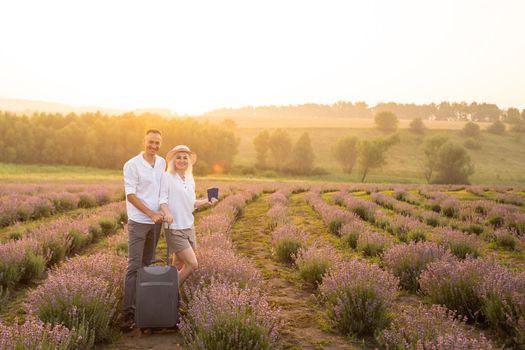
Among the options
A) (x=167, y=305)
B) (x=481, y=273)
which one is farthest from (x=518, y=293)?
(x=167, y=305)

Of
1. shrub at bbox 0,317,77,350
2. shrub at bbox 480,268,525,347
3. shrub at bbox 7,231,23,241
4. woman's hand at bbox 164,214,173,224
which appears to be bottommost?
shrub at bbox 7,231,23,241

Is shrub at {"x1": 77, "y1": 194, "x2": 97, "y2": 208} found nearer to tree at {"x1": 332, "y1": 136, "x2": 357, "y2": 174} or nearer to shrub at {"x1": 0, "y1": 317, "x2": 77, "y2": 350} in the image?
shrub at {"x1": 0, "y1": 317, "x2": 77, "y2": 350}

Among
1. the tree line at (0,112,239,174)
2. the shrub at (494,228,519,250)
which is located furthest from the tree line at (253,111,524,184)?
the shrub at (494,228,519,250)

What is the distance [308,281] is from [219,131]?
59.5 m

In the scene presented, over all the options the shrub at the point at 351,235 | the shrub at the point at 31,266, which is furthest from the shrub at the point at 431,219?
the shrub at the point at 31,266

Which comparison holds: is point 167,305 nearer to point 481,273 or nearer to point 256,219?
point 481,273

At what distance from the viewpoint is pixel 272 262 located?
26.1ft

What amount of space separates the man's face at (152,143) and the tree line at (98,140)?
2085 inches

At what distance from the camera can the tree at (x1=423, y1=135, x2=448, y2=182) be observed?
5788cm

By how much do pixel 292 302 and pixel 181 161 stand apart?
258 centimetres

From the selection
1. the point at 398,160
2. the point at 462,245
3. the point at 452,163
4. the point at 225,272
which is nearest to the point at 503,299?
the point at 225,272

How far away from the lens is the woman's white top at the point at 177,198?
456 centimetres

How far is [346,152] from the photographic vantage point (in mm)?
66500

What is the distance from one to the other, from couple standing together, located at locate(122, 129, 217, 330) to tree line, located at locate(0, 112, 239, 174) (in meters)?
53.0
